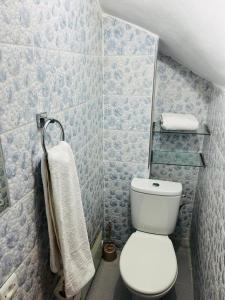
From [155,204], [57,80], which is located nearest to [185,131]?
[155,204]

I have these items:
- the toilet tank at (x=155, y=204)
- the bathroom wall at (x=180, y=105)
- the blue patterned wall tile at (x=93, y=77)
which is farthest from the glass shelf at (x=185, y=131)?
the blue patterned wall tile at (x=93, y=77)

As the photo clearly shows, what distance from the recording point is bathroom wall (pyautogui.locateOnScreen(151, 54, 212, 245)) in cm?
187

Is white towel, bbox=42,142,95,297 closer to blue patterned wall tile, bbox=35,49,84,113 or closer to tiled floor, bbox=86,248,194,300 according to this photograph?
blue patterned wall tile, bbox=35,49,84,113

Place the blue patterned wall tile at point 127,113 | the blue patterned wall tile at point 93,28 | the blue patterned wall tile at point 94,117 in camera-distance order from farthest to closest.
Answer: the blue patterned wall tile at point 127,113 < the blue patterned wall tile at point 94,117 < the blue patterned wall tile at point 93,28

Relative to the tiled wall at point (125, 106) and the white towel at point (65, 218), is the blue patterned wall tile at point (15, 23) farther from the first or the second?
the tiled wall at point (125, 106)

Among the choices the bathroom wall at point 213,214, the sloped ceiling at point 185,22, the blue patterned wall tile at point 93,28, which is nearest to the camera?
the sloped ceiling at point 185,22

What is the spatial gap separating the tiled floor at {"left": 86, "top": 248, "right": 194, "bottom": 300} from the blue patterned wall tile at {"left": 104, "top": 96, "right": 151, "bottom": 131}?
1184 millimetres

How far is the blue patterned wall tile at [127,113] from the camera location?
172 centimetres

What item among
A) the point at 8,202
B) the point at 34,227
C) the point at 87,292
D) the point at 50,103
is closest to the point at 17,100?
the point at 50,103

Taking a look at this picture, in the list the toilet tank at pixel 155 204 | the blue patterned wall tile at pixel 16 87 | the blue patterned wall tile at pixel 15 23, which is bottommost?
the toilet tank at pixel 155 204

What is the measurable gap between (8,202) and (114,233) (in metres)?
1.53

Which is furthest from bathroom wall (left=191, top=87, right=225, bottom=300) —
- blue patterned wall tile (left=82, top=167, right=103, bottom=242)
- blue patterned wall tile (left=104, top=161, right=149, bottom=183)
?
blue patterned wall tile (left=82, top=167, right=103, bottom=242)

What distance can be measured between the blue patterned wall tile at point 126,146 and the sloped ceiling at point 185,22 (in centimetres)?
64

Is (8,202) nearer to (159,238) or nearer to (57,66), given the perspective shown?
(57,66)
